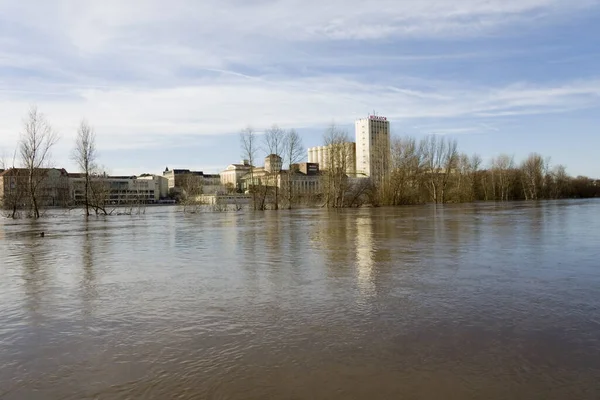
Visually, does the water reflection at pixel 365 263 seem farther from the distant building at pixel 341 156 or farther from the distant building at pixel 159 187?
the distant building at pixel 159 187

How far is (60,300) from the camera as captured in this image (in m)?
8.05

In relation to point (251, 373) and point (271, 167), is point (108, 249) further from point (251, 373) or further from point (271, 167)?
point (271, 167)

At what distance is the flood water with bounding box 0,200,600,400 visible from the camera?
4.42 m

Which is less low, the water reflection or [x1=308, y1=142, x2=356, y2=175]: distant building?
[x1=308, y1=142, x2=356, y2=175]: distant building

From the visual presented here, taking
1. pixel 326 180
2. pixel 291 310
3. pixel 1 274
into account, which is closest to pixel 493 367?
pixel 291 310

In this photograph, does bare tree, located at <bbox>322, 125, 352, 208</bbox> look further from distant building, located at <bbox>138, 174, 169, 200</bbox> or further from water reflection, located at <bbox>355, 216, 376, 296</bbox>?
distant building, located at <bbox>138, 174, 169, 200</bbox>

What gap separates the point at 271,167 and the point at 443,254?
51.6m

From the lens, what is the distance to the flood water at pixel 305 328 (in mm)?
4422

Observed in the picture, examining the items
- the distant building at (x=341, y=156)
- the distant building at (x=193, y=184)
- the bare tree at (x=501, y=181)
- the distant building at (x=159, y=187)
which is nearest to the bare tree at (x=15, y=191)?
the distant building at (x=193, y=184)

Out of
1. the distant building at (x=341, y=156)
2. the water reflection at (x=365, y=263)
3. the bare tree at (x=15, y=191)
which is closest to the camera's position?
the water reflection at (x=365, y=263)

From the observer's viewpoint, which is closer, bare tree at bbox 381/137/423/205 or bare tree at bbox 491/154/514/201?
bare tree at bbox 381/137/423/205

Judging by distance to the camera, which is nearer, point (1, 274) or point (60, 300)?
point (60, 300)

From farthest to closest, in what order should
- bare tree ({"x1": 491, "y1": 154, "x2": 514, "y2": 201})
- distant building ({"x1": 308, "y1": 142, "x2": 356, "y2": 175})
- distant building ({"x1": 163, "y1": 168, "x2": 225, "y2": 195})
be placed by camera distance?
bare tree ({"x1": 491, "y1": 154, "x2": 514, "y2": 201}) → distant building ({"x1": 308, "y1": 142, "x2": 356, "y2": 175}) → distant building ({"x1": 163, "y1": 168, "x2": 225, "y2": 195})

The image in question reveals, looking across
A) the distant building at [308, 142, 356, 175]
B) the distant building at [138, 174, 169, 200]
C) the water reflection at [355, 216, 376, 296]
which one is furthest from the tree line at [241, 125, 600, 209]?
the distant building at [138, 174, 169, 200]
